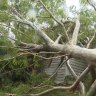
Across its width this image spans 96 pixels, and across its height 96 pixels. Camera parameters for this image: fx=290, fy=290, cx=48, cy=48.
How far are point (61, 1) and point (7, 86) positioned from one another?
125 inches

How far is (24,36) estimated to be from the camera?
19.3 ft

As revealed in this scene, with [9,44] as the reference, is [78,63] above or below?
below

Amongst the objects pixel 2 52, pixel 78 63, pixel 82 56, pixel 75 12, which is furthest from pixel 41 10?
pixel 78 63

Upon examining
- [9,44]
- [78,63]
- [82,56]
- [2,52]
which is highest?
[82,56]

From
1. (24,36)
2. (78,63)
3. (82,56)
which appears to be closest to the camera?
(82,56)

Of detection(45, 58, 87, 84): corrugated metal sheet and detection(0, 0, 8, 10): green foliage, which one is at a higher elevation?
detection(0, 0, 8, 10): green foliage

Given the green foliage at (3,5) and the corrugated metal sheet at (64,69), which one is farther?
the corrugated metal sheet at (64,69)

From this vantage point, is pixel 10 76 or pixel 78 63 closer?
pixel 10 76

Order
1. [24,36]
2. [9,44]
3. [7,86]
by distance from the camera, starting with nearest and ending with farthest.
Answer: [9,44] → [24,36] → [7,86]

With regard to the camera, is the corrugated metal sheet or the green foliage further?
the corrugated metal sheet

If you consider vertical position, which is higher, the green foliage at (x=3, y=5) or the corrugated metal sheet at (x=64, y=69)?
the green foliage at (x=3, y=5)

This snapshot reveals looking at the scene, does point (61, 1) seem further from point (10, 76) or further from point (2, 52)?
point (10, 76)

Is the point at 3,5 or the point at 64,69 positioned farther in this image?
the point at 64,69

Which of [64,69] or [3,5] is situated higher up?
[3,5]
